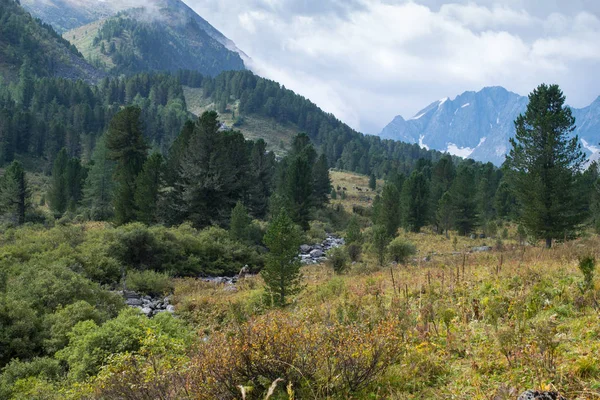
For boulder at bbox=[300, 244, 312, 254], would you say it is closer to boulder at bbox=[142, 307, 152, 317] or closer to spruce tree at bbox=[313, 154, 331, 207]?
boulder at bbox=[142, 307, 152, 317]

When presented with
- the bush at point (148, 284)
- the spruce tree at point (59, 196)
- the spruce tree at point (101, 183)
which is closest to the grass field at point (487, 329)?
the bush at point (148, 284)

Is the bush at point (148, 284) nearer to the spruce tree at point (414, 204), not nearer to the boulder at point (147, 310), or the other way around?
the boulder at point (147, 310)

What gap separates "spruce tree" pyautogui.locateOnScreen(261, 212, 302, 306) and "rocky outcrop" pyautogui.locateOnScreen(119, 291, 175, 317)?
4185mm

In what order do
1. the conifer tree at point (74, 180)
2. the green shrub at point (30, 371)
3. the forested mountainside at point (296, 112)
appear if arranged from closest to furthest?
the green shrub at point (30, 371) < the conifer tree at point (74, 180) < the forested mountainside at point (296, 112)

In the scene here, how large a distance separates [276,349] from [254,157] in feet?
144

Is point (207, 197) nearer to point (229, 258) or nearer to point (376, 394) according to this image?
point (229, 258)

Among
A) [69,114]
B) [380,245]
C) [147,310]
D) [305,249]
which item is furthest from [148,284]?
[69,114]

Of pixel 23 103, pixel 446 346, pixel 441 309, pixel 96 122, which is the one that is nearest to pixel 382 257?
pixel 441 309

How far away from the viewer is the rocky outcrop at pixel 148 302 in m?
13.9

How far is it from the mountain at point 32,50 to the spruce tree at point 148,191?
122889 millimetres

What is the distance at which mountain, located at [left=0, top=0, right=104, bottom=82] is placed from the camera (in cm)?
12644

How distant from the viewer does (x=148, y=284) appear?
16.7m

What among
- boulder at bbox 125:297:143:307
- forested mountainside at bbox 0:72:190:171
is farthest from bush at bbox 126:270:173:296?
forested mountainside at bbox 0:72:190:171

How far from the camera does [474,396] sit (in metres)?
3.99
